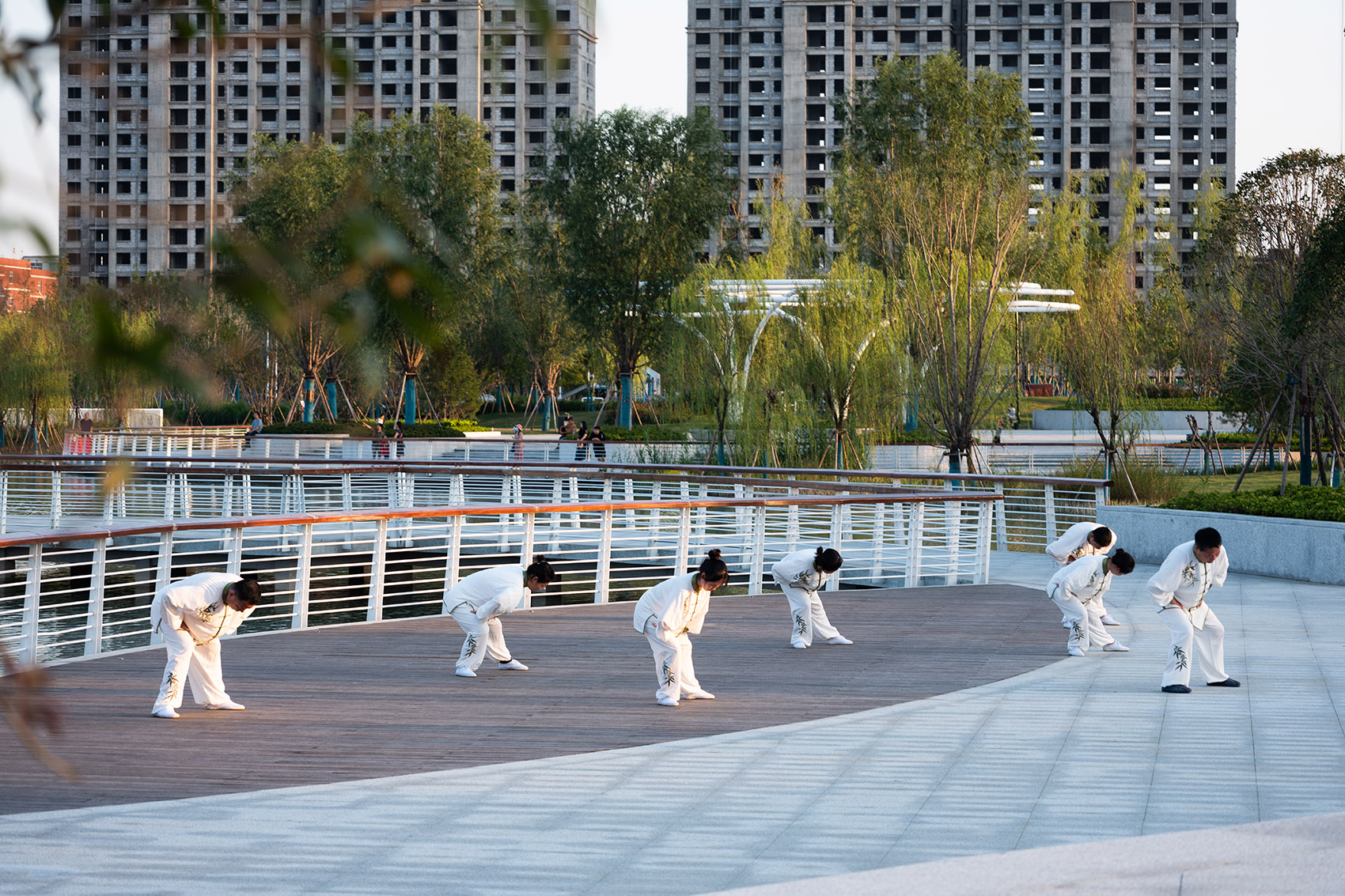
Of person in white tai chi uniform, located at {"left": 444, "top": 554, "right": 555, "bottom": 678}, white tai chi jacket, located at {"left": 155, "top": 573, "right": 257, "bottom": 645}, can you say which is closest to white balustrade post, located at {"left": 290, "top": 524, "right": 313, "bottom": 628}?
person in white tai chi uniform, located at {"left": 444, "top": 554, "right": 555, "bottom": 678}

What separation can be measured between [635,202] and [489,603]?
38.3 meters

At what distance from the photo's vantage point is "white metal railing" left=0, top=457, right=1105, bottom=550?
19.6 m

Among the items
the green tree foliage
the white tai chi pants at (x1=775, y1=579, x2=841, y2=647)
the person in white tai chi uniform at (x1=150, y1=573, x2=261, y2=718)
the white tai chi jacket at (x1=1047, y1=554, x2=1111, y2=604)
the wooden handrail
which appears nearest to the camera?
the person in white tai chi uniform at (x1=150, y1=573, x2=261, y2=718)

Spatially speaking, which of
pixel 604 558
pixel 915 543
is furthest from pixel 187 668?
pixel 915 543

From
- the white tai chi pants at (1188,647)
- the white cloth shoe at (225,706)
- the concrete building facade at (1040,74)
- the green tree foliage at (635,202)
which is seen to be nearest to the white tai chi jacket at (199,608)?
the white cloth shoe at (225,706)

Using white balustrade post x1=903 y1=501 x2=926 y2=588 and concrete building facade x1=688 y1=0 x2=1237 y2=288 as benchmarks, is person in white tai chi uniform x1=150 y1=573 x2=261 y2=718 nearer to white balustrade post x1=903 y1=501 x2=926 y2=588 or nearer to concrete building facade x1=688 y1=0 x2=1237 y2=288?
white balustrade post x1=903 y1=501 x2=926 y2=588

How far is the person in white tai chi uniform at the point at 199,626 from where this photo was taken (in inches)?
333

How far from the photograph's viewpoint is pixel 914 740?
8.28 meters

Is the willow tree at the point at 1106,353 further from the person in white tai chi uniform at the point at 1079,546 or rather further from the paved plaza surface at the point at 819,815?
the paved plaza surface at the point at 819,815

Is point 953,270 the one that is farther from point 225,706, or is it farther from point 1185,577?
point 225,706

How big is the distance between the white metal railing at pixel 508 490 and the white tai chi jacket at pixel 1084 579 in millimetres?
5428

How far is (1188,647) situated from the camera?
981cm

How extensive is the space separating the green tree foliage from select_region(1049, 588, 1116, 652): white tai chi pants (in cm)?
3449

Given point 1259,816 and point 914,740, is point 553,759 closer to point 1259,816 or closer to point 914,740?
point 914,740
